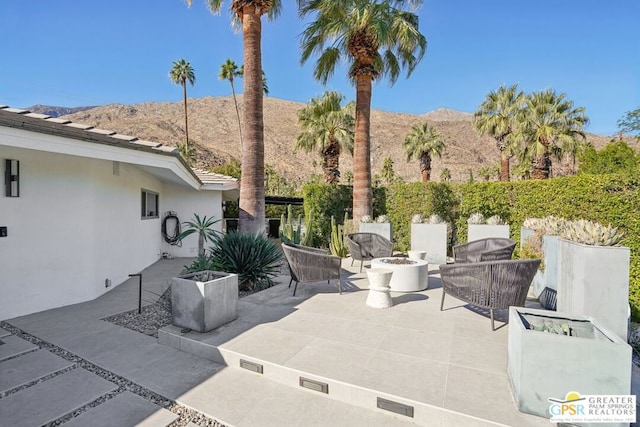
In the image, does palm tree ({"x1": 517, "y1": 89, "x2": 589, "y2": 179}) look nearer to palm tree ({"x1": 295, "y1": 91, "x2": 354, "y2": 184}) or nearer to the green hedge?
the green hedge

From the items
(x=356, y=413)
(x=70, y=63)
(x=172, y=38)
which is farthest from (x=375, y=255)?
(x=70, y=63)

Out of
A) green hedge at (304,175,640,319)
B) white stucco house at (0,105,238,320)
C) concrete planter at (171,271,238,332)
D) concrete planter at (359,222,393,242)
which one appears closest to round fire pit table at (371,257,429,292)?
concrete planter at (171,271,238,332)

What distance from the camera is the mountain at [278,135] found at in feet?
179

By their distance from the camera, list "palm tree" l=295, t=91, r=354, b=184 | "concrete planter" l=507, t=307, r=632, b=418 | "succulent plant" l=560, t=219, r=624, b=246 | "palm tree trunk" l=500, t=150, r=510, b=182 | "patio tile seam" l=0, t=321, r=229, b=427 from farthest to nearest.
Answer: "palm tree trunk" l=500, t=150, r=510, b=182, "palm tree" l=295, t=91, r=354, b=184, "succulent plant" l=560, t=219, r=624, b=246, "patio tile seam" l=0, t=321, r=229, b=427, "concrete planter" l=507, t=307, r=632, b=418

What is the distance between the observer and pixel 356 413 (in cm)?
269

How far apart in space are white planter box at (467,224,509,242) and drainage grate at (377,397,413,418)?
7.13m

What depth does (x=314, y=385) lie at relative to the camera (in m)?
2.98

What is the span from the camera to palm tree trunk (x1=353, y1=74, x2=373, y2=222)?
1130cm

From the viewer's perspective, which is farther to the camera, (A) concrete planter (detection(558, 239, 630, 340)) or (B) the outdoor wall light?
(B) the outdoor wall light

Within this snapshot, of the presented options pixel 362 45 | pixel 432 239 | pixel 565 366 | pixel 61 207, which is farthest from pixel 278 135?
pixel 565 366

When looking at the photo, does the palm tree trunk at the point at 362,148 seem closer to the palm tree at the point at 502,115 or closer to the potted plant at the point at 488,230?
the potted plant at the point at 488,230

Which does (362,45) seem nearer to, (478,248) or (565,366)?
(478,248)

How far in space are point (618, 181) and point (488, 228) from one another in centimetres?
294

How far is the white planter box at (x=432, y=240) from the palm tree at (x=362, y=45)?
7.62 feet
